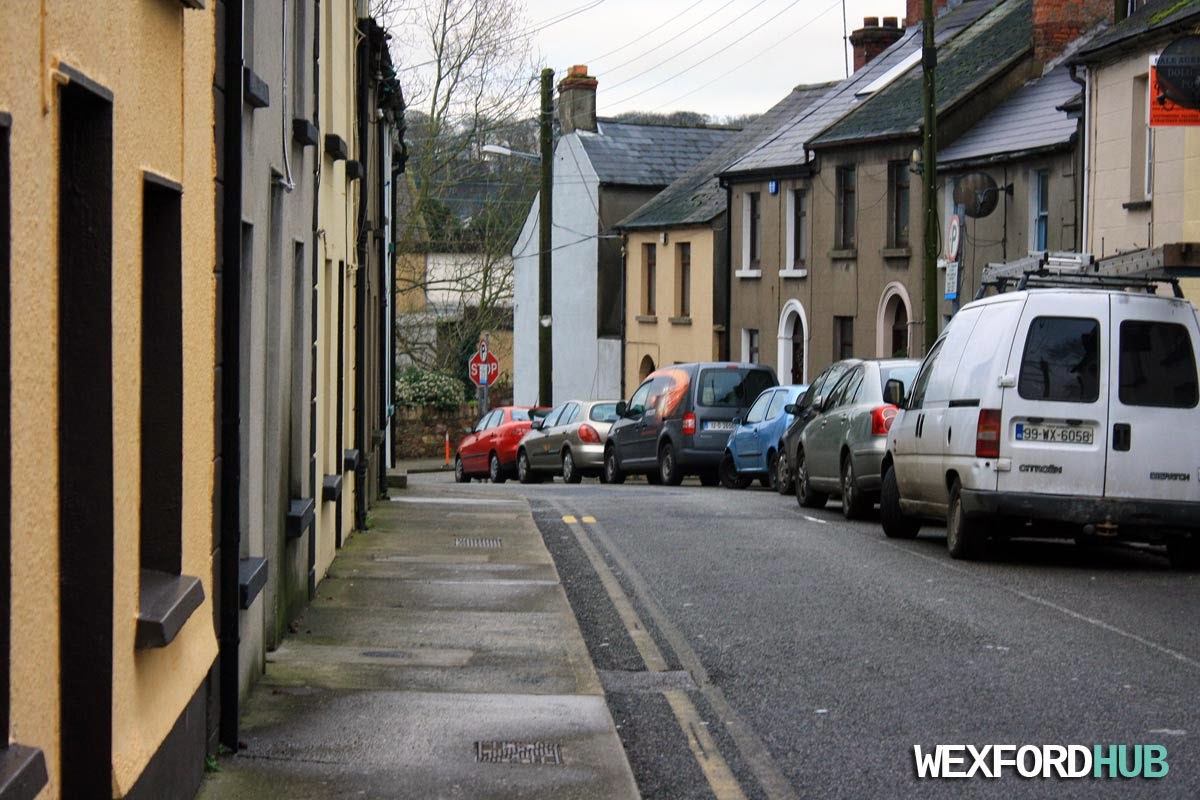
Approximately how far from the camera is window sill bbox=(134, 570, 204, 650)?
5.04 m

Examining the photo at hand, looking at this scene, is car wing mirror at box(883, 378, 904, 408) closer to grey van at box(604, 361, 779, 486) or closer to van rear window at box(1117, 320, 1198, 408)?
van rear window at box(1117, 320, 1198, 408)

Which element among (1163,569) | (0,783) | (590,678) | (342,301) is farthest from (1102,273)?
(0,783)

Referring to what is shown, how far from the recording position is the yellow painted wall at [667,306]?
141 feet

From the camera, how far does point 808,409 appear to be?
64.7 feet

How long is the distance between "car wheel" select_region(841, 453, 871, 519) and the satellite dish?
11.5 m

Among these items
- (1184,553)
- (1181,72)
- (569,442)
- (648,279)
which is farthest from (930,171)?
(648,279)

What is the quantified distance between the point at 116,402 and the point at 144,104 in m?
0.97

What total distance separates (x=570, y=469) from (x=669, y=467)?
14.6 feet

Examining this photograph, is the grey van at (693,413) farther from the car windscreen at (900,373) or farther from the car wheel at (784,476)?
the car windscreen at (900,373)

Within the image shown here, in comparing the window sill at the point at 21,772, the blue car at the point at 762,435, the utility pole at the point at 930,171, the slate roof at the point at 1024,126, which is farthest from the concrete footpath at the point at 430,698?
the slate roof at the point at 1024,126

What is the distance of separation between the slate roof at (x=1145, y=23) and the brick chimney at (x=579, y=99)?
2726 cm

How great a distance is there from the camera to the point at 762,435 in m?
24.2

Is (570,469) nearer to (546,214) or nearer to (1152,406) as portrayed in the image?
(546,214)

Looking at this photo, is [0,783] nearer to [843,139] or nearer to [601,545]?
[601,545]
